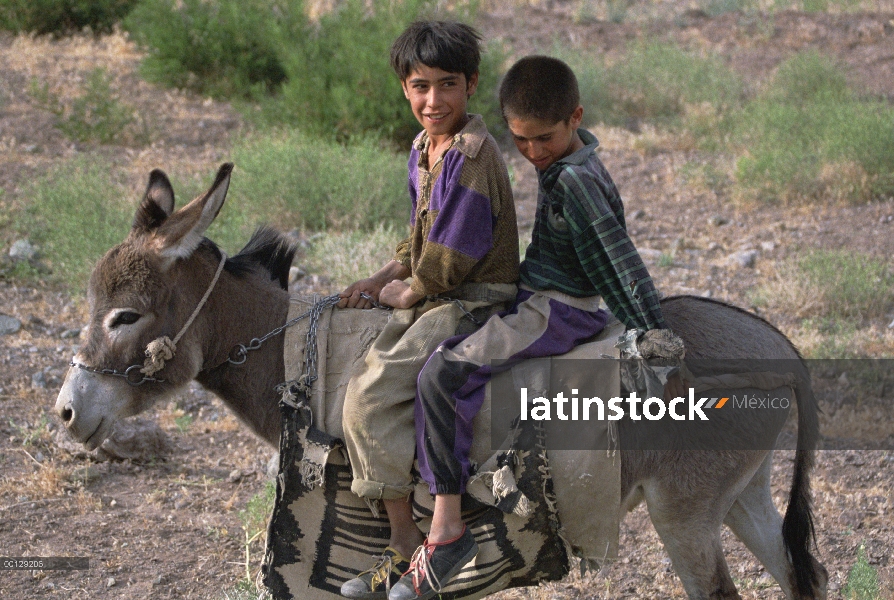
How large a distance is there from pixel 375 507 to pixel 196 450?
9.54ft

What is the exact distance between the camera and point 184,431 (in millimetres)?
5930

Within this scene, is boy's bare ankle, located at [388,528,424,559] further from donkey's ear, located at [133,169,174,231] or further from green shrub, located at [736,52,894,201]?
green shrub, located at [736,52,894,201]

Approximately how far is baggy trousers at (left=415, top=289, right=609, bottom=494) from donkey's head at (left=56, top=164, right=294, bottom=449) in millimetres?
868

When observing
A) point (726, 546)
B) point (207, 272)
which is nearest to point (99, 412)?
point (207, 272)

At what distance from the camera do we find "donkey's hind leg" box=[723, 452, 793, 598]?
3707mm

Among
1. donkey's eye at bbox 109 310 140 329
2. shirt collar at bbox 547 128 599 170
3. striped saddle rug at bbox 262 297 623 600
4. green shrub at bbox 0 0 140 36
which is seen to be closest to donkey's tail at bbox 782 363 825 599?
striped saddle rug at bbox 262 297 623 600

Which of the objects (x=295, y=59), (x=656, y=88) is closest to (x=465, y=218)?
(x=295, y=59)

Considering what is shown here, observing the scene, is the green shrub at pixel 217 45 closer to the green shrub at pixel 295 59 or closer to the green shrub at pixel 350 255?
the green shrub at pixel 295 59

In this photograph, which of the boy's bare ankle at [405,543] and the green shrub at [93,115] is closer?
the boy's bare ankle at [405,543]

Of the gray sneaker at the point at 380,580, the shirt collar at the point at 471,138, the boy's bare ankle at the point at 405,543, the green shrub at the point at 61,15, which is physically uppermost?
the shirt collar at the point at 471,138

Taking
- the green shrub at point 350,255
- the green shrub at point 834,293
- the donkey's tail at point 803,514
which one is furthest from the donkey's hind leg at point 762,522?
the green shrub at point 350,255

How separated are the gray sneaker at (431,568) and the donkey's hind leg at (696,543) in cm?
73

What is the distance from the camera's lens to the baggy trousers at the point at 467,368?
3020mm

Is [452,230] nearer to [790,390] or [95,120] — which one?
[790,390]
